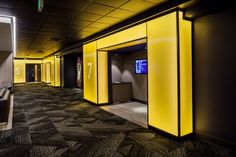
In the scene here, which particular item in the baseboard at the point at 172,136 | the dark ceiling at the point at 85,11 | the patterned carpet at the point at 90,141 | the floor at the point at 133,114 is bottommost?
the patterned carpet at the point at 90,141

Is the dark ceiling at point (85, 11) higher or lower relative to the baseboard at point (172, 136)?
higher

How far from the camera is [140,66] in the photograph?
283 inches

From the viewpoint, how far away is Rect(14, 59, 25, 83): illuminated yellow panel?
20.7 m

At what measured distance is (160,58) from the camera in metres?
3.82

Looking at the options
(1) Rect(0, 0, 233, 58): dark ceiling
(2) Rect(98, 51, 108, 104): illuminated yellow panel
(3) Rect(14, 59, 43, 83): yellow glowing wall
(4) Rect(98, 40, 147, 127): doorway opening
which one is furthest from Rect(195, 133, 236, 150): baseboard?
(3) Rect(14, 59, 43, 83): yellow glowing wall

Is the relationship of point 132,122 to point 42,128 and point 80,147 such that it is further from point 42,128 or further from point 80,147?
point 42,128

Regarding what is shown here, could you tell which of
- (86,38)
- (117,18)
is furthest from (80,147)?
(86,38)

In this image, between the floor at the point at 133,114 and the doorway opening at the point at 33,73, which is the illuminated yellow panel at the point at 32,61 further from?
the floor at the point at 133,114

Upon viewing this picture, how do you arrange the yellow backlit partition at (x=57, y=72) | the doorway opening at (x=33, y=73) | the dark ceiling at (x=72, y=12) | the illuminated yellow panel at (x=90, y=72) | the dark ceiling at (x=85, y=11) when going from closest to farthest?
the dark ceiling at (x=85, y=11)
the dark ceiling at (x=72, y=12)
the illuminated yellow panel at (x=90, y=72)
the yellow backlit partition at (x=57, y=72)
the doorway opening at (x=33, y=73)

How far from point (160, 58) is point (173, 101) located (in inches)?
37.7

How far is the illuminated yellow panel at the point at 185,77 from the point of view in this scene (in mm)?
3490

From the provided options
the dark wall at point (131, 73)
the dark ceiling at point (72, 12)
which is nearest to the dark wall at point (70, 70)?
the dark wall at point (131, 73)

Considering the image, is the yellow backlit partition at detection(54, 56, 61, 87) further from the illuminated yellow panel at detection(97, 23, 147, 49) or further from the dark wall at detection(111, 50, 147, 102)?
the illuminated yellow panel at detection(97, 23, 147, 49)

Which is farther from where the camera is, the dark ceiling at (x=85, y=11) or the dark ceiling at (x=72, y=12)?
the dark ceiling at (x=72, y=12)
